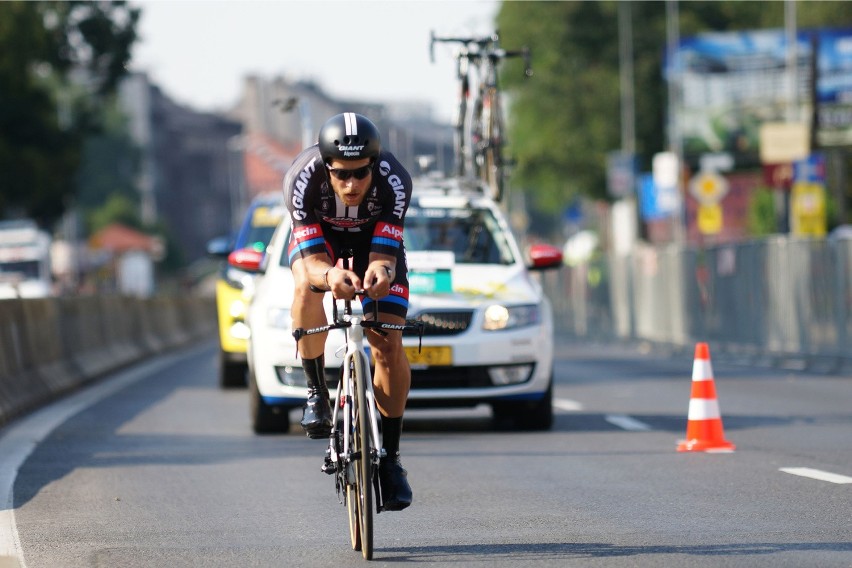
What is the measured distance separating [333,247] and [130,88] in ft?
466

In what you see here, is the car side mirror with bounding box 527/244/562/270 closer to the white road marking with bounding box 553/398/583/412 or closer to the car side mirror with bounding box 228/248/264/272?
the car side mirror with bounding box 228/248/264/272

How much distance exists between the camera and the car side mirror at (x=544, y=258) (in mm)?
13961

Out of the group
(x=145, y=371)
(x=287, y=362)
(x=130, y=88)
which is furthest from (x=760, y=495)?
(x=130, y=88)

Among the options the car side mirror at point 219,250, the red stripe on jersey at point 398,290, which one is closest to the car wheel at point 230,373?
the car side mirror at point 219,250

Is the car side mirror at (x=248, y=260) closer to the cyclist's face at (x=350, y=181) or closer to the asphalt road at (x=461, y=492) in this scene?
the asphalt road at (x=461, y=492)

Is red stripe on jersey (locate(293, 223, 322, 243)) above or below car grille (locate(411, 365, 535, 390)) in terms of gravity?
above

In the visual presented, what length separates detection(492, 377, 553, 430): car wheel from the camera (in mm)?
13695

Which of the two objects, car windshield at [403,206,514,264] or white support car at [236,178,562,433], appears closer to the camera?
white support car at [236,178,562,433]

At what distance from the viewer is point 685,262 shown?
30203 millimetres

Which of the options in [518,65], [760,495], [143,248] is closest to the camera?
[760,495]

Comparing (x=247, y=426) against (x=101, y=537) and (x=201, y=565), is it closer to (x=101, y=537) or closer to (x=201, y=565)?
(x=101, y=537)

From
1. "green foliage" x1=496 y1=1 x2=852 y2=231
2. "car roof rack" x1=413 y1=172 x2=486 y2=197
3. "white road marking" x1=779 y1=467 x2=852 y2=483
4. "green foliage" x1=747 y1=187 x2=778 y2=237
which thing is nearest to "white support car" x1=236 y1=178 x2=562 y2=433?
"car roof rack" x1=413 y1=172 x2=486 y2=197

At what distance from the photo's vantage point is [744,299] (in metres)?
25.9

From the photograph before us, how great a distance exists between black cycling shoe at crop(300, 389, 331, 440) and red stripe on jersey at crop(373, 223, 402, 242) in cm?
86
